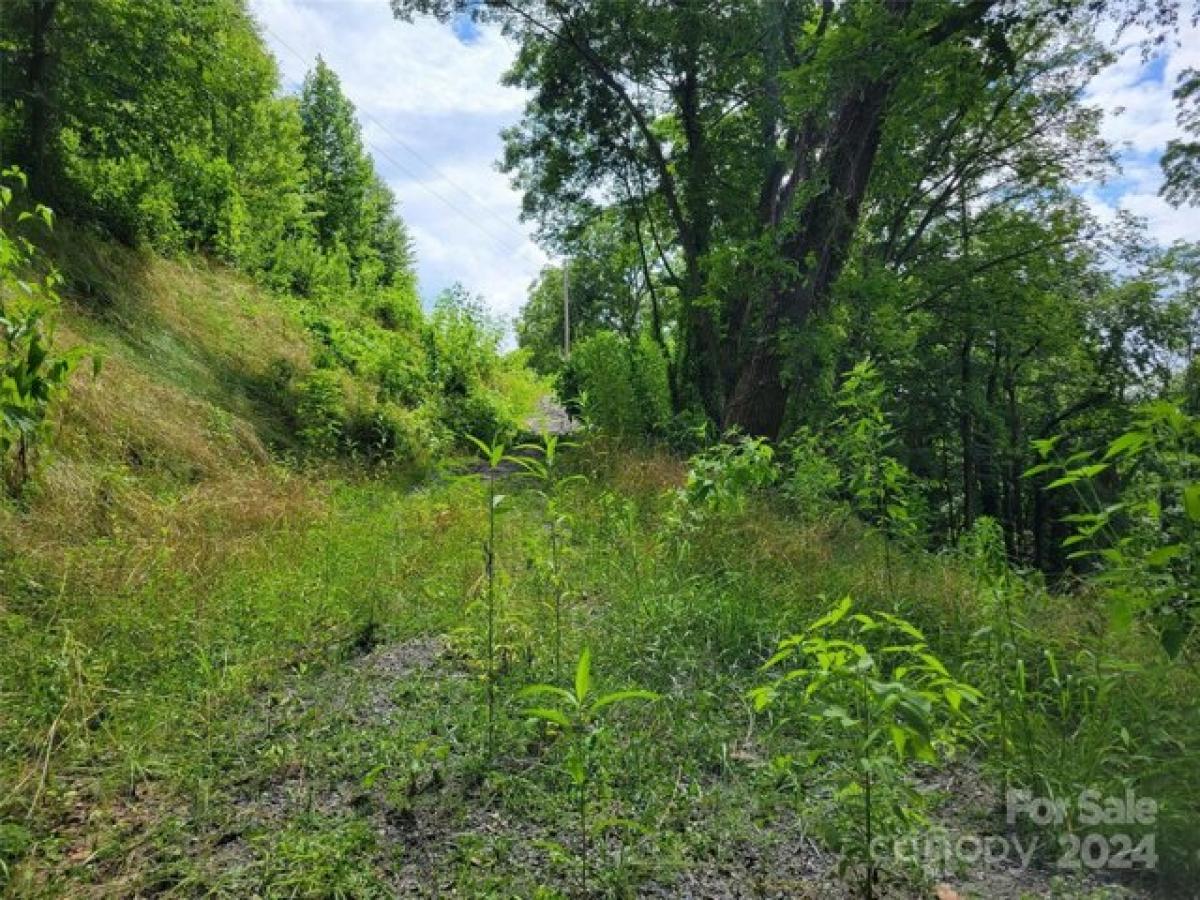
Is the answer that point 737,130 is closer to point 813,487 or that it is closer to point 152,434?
point 813,487

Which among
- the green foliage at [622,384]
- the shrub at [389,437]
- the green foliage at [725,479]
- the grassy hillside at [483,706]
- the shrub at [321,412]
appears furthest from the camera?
the green foliage at [622,384]

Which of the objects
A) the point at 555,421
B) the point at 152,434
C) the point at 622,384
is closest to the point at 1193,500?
the point at 152,434

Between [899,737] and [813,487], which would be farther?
[813,487]

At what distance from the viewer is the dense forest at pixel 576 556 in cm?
177

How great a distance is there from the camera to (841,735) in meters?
2.13

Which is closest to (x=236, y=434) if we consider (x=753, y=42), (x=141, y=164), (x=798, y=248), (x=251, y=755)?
(x=141, y=164)

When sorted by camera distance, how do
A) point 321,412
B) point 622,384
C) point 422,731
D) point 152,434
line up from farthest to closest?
point 622,384 < point 321,412 < point 152,434 < point 422,731

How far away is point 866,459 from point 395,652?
2798 millimetres

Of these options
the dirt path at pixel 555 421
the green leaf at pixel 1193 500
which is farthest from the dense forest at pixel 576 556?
the dirt path at pixel 555 421

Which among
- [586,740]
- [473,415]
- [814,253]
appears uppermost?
[814,253]

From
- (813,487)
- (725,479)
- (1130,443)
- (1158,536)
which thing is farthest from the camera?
(813,487)

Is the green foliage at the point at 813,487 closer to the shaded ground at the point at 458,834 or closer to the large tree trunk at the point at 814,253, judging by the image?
the large tree trunk at the point at 814,253

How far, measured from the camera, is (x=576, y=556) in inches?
141

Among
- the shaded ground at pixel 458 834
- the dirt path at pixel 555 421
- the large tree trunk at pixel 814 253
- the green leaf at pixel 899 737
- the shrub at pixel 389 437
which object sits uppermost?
the large tree trunk at pixel 814 253
